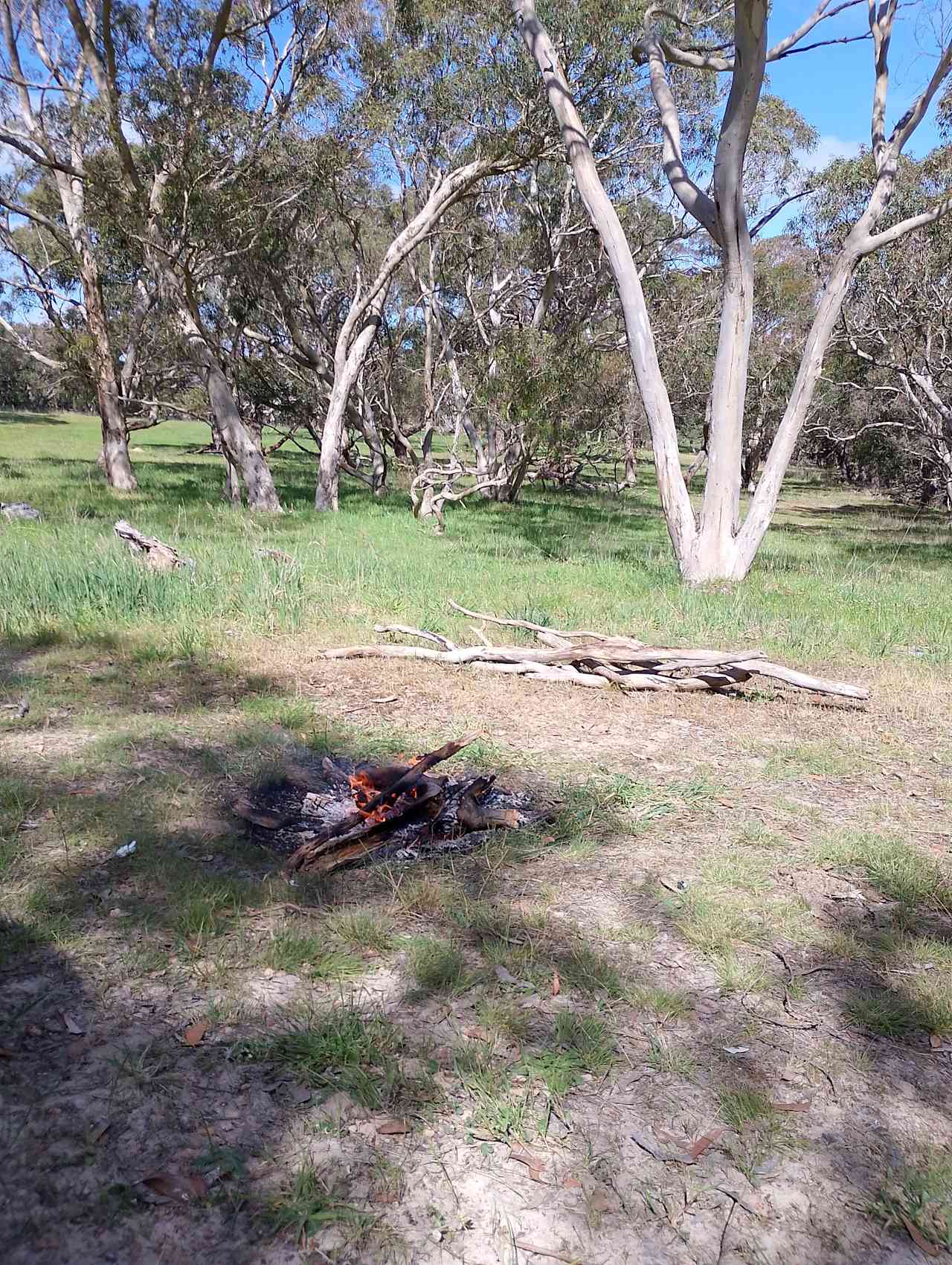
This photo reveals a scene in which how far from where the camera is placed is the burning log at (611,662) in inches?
234

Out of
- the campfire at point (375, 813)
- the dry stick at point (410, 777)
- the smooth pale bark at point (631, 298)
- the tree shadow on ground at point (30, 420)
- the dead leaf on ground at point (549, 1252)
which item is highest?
the smooth pale bark at point (631, 298)

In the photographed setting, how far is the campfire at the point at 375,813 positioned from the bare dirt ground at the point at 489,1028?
0.15 metres

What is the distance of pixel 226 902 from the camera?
11.0ft

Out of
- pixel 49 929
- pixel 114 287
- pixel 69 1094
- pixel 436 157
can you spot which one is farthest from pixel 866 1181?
pixel 114 287

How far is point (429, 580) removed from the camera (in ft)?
30.4

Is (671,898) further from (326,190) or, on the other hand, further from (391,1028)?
(326,190)

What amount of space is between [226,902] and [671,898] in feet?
5.61

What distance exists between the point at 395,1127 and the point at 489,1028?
18.8 inches

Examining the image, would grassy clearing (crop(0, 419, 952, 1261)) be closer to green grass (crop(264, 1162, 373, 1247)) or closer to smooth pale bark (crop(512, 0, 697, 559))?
green grass (crop(264, 1162, 373, 1247))

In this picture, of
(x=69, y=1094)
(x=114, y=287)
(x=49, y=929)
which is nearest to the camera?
(x=69, y=1094)

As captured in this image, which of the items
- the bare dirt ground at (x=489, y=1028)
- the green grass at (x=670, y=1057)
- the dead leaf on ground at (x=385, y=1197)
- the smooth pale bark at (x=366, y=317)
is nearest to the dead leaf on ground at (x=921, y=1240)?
the bare dirt ground at (x=489, y=1028)

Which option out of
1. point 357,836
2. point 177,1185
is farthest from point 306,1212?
point 357,836

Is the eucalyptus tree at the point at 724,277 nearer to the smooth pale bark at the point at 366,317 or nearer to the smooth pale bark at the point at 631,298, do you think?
the smooth pale bark at the point at 631,298

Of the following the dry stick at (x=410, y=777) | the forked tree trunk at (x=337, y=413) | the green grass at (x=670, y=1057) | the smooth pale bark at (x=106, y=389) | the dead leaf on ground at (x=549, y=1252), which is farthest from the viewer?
the smooth pale bark at (x=106, y=389)
